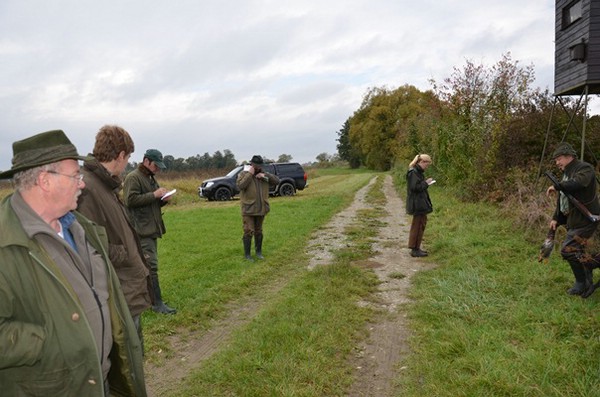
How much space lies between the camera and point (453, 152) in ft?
56.2

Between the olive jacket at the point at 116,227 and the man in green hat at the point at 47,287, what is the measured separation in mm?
872

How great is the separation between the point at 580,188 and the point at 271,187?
17.5 meters

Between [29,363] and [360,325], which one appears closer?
[29,363]

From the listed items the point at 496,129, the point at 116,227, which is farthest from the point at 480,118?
the point at 116,227

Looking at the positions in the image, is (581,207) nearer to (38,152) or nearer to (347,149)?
(38,152)

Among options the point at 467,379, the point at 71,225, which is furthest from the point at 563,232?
→ the point at 71,225

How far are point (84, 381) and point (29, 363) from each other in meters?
0.26

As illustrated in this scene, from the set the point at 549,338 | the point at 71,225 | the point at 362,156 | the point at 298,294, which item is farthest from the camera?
the point at 362,156

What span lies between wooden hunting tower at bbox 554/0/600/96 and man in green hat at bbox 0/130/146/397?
40.4ft

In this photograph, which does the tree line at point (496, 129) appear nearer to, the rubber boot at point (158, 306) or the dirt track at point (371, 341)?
the dirt track at point (371, 341)

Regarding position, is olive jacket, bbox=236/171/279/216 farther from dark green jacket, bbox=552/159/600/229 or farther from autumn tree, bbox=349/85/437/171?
autumn tree, bbox=349/85/437/171

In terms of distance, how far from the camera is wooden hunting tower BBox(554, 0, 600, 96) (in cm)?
1075

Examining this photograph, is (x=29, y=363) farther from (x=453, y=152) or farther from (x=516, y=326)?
(x=453, y=152)

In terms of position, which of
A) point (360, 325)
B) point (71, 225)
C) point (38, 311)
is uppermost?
point (71, 225)
